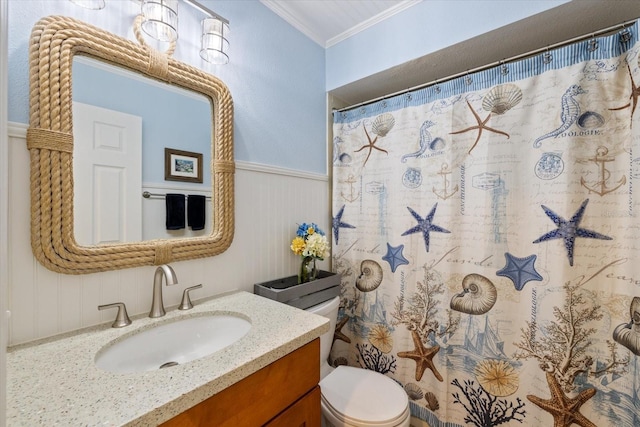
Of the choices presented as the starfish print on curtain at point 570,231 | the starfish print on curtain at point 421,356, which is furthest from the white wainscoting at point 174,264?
the starfish print on curtain at point 570,231

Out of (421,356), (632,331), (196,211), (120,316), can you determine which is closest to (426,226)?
(421,356)

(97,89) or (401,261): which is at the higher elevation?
(97,89)

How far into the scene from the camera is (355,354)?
165cm

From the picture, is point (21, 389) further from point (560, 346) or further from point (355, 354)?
point (560, 346)

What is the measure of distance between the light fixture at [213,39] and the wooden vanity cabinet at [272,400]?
117 centimetres

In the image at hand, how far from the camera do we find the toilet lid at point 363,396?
1.05 meters

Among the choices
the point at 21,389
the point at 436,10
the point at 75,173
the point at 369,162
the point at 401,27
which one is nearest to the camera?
the point at 21,389

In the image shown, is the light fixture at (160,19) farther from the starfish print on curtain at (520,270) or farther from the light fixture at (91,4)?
the starfish print on curtain at (520,270)

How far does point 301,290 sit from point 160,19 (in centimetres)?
119

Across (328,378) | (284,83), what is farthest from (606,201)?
(284,83)

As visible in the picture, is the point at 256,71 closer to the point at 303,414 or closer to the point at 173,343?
the point at 173,343

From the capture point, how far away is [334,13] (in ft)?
4.75

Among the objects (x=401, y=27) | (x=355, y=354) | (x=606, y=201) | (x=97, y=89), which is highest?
(x=401, y=27)

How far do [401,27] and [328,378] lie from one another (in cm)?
182
